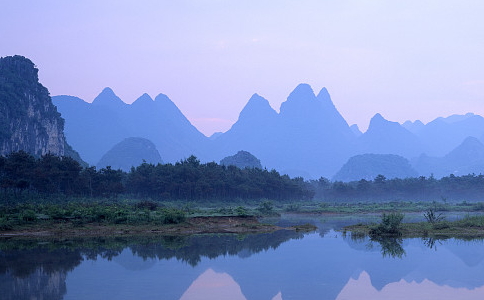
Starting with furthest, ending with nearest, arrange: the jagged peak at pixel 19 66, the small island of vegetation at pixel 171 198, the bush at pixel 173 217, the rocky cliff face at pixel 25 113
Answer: the jagged peak at pixel 19 66
the rocky cliff face at pixel 25 113
the bush at pixel 173 217
the small island of vegetation at pixel 171 198

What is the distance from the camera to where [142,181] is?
200ft

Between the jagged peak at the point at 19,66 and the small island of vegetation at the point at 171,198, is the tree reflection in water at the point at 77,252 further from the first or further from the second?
the jagged peak at the point at 19,66

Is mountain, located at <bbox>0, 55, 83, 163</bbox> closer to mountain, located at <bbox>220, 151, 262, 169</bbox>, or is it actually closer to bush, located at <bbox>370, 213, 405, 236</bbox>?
mountain, located at <bbox>220, 151, 262, 169</bbox>

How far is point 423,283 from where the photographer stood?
1473cm

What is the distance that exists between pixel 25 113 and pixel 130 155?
88626mm

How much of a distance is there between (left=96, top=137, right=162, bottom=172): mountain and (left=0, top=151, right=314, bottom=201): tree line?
11304cm

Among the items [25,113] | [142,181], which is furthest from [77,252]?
[25,113]

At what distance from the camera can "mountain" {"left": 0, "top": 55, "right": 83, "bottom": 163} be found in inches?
3716

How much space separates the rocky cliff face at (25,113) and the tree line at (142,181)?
129 feet

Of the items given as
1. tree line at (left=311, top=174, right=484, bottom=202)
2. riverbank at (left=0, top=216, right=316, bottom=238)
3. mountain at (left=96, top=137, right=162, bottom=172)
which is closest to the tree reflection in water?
riverbank at (left=0, top=216, right=316, bottom=238)

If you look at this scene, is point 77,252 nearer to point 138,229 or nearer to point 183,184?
point 138,229

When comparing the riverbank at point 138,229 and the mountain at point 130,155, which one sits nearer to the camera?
the riverbank at point 138,229

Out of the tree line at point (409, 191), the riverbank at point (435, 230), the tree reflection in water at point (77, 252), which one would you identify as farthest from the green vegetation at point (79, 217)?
the tree line at point (409, 191)

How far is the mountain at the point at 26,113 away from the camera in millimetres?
94375
